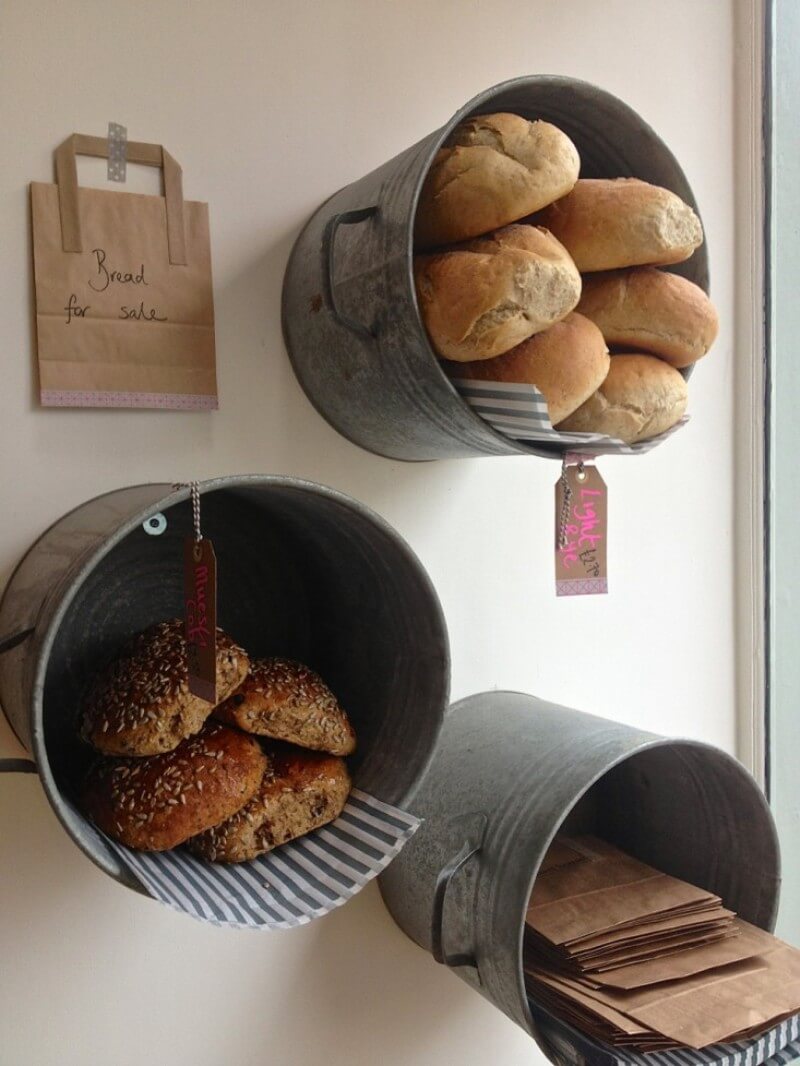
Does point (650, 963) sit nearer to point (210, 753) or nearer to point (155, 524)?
point (210, 753)

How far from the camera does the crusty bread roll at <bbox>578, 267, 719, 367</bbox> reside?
116cm

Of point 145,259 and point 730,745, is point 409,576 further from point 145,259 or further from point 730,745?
point 730,745

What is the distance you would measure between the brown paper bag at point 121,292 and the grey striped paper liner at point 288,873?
57cm

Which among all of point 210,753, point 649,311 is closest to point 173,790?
point 210,753

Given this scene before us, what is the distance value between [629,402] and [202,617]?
581mm

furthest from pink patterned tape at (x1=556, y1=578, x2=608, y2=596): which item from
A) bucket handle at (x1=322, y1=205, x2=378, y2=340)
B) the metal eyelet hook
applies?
the metal eyelet hook

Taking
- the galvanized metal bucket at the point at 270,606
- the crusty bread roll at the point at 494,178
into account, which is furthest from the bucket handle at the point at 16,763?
the crusty bread roll at the point at 494,178

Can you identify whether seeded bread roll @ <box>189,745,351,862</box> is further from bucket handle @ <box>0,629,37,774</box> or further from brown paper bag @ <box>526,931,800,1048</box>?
brown paper bag @ <box>526,931,800,1048</box>

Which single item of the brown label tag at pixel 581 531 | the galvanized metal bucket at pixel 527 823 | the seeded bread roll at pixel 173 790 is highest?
the brown label tag at pixel 581 531

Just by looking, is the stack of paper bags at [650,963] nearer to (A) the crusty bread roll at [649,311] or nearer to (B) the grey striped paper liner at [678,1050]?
(B) the grey striped paper liner at [678,1050]

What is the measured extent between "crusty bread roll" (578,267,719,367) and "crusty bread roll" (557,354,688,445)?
32 mm

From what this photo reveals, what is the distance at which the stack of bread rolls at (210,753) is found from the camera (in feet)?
3.27

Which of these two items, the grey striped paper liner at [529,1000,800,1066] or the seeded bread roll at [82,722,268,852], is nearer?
the seeded bread roll at [82,722,268,852]

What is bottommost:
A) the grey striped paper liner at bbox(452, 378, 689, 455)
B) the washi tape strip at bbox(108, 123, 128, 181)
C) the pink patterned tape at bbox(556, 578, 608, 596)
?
the pink patterned tape at bbox(556, 578, 608, 596)
